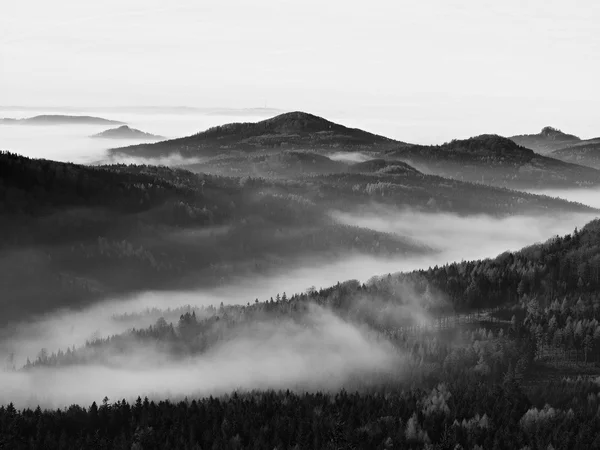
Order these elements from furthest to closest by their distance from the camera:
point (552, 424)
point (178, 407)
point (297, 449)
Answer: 1. point (178, 407)
2. point (552, 424)
3. point (297, 449)

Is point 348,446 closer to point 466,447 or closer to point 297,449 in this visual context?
point 297,449

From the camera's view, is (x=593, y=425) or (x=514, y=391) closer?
(x=593, y=425)

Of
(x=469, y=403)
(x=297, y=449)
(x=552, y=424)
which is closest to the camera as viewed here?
(x=297, y=449)

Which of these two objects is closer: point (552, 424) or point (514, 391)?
point (552, 424)

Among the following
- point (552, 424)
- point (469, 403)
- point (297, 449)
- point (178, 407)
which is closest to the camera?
point (297, 449)

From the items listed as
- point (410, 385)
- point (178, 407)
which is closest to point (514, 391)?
point (410, 385)

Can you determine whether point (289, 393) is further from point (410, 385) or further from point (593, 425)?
point (593, 425)

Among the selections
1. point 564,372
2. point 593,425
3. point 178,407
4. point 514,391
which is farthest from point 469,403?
point 178,407

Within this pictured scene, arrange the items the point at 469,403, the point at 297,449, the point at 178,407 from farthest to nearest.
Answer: the point at 178,407
the point at 469,403
the point at 297,449
